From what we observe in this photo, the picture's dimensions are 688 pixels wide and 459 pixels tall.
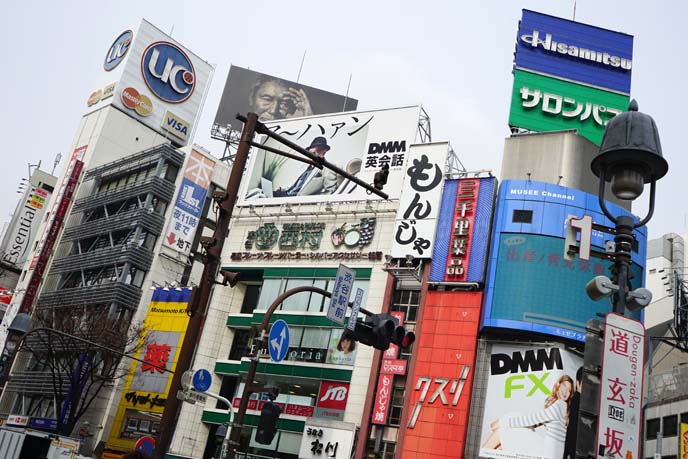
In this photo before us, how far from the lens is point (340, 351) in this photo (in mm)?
47188

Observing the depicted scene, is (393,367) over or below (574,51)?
below

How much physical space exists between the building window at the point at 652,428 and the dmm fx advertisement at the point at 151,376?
35.4 m

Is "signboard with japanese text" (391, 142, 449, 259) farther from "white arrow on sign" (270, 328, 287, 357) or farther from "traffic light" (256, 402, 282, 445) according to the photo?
"traffic light" (256, 402, 282, 445)

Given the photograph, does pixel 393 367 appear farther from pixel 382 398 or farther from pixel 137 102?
pixel 137 102

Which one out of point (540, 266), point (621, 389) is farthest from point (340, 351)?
point (621, 389)

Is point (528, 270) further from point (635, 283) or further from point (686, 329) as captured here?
point (686, 329)

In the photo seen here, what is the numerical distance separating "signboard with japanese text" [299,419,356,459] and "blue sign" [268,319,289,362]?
24302mm

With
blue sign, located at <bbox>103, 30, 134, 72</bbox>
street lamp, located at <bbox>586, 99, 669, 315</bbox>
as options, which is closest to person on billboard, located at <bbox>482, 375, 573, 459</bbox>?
street lamp, located at <bbox>586, 99, 669, 315</bbox>

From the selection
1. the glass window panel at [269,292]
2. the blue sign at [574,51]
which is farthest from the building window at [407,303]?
the blue sign at [574,51]

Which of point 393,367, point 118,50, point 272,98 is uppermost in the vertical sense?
point 272,98

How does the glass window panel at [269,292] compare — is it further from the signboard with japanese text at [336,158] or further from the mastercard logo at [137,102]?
the mastercard logo at [137,102]

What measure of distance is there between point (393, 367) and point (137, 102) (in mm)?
45251

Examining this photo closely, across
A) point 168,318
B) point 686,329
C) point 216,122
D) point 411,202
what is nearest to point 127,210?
point 168,318

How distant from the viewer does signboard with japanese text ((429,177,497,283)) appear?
4512 cm
